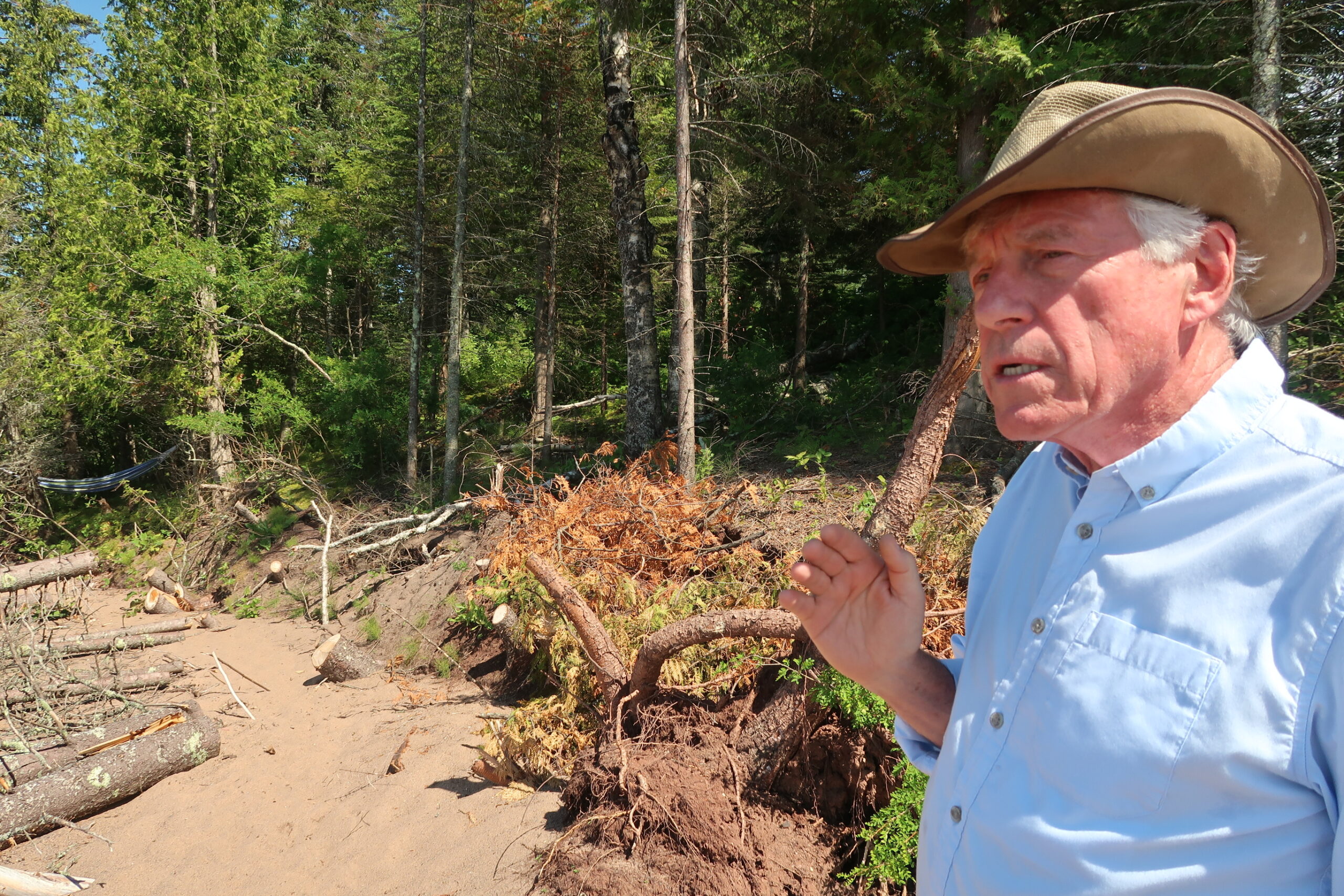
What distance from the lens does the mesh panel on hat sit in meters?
1.22

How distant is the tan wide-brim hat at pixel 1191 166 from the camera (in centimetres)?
116

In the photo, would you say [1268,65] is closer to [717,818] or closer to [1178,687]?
[717,818]

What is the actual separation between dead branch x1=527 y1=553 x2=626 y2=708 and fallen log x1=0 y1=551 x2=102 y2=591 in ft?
35.5

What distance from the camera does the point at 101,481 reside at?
54.6ft

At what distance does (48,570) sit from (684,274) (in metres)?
11.6

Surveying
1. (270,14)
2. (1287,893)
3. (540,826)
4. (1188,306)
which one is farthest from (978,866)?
(270,14)

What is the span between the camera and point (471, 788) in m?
5.60

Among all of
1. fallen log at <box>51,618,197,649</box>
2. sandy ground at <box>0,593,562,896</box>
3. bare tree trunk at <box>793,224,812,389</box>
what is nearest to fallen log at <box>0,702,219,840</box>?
sandy ground at <box>0,593,562,896</box>

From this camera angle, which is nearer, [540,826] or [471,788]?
[540,826]

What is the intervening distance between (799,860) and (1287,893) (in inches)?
131

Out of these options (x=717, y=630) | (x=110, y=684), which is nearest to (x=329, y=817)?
(x=717, y=630)

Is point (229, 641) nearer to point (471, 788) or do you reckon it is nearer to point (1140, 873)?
point (471, 788)

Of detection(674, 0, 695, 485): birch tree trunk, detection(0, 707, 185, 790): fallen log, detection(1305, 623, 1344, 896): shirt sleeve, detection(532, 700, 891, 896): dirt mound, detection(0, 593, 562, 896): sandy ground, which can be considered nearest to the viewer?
detection(1305, 623, 1344, 896): shirt sleeve

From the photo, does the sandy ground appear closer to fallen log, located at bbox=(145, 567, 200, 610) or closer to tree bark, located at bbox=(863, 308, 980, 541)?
tree bark, located at bbox=(863, 308, 980, 541)
